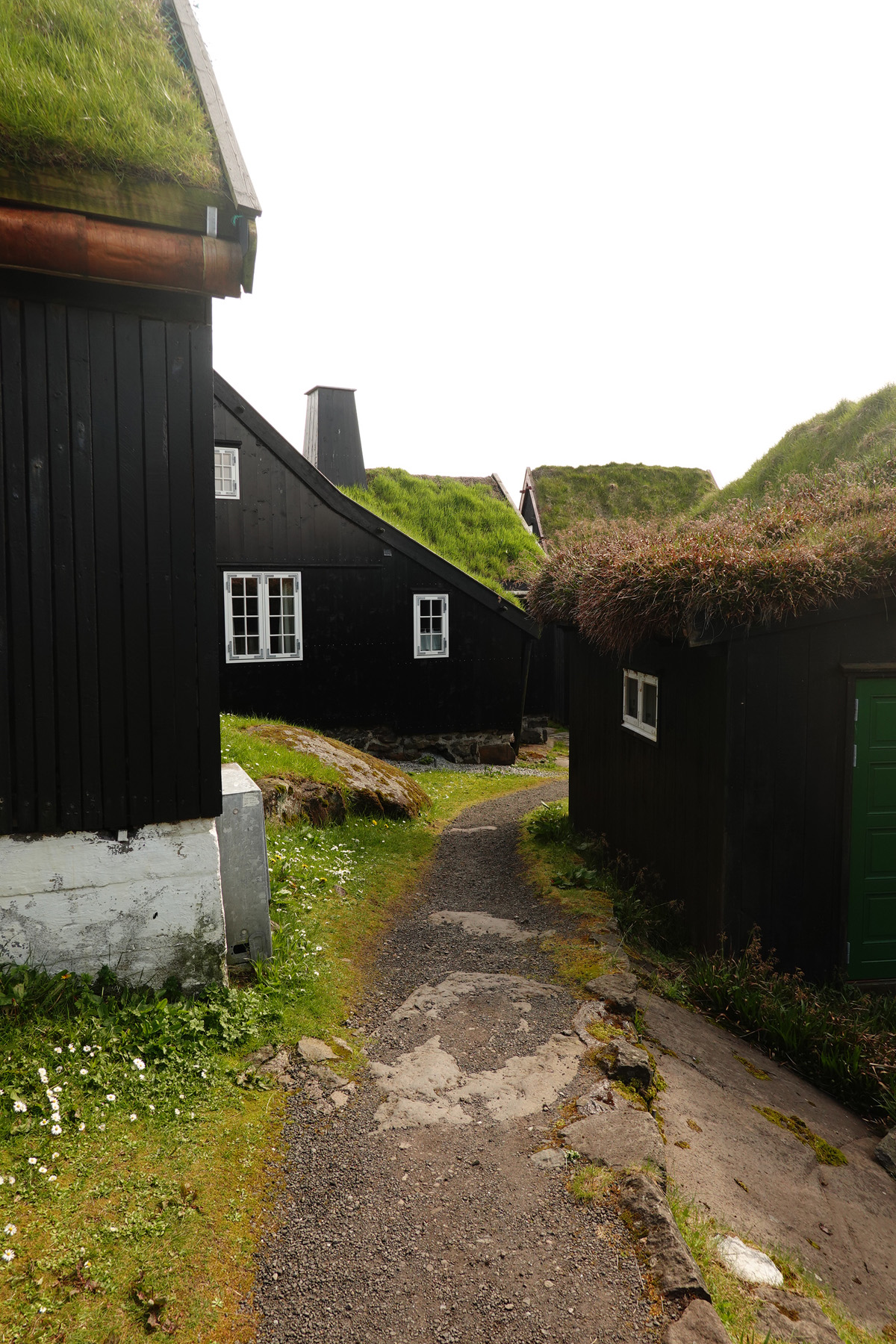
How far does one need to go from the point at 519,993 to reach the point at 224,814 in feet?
7.65

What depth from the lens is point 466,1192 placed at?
3521 mm

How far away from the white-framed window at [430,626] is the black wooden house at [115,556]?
10.9 m

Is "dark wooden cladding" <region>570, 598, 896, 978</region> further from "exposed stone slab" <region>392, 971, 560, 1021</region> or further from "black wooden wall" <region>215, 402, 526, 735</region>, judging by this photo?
"black wooden wall" <region>215, 402, 526, 735</region>

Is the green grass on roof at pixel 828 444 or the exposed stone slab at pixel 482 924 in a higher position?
the green grass on roof at pixel 828 444

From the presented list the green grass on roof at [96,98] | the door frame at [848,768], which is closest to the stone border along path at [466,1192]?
the door frame at [848,768]

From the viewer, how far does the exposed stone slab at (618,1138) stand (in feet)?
11.9

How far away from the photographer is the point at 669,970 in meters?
6.20

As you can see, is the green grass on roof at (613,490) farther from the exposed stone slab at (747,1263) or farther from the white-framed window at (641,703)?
the exposed stone slab at (747,1263)

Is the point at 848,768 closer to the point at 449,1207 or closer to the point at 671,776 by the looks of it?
the point at 671,776

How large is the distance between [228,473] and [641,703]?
9.28 meters

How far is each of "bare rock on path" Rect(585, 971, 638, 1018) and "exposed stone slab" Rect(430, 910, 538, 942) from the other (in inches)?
40.5

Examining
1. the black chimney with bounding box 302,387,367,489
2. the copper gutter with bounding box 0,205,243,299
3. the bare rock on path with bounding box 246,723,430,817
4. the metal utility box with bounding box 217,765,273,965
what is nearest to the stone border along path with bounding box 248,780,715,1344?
the metal utility box with bounding box 217,765,273,965

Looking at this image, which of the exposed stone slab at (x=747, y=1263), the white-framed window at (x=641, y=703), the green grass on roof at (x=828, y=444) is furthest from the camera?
the green grass on roof at (x=828, y=444)

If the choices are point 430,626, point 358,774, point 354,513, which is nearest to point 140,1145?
point 358,774
